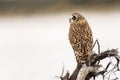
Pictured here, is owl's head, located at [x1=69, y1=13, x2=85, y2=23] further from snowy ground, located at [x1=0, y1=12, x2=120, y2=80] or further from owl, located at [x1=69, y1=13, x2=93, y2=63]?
snowy ground, located at [x1=0, y1=12, x2=120, y2=80]

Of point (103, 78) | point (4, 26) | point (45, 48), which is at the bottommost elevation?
point (103, 78)

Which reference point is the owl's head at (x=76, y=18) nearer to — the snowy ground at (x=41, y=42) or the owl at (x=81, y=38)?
the owl at (x=81, y=38)

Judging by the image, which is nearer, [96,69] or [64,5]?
[96,69]

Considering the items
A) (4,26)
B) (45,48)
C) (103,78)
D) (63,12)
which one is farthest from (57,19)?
(103,78)

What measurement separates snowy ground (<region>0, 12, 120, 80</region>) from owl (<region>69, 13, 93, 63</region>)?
0.09 metres

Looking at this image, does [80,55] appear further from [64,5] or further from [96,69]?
[64,5]

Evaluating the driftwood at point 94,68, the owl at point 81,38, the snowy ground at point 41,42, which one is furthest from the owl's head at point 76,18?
the driftwood at point 94,68

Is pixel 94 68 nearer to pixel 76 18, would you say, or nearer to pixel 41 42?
pixel 76 18

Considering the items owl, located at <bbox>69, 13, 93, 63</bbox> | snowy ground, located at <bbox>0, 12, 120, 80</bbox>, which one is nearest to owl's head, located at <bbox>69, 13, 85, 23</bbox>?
owl, located at <bbox>69, 13, 93, 63</bbox>

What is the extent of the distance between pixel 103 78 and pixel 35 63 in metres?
0.56

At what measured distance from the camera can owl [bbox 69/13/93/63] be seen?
265cm

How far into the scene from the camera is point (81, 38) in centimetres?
265

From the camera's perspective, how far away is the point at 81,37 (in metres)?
2.65

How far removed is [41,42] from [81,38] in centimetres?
39
